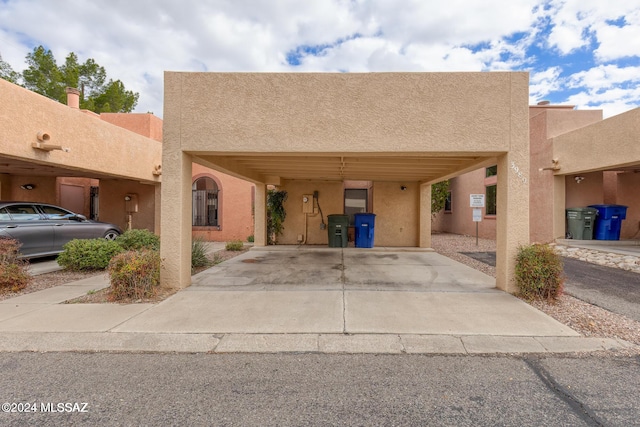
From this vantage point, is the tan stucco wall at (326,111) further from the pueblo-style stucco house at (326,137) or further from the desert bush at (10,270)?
the desert bush at (10,270)

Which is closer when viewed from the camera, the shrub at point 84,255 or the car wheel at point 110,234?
the shrub at point 84,255

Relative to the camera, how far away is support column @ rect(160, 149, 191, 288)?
17.8 ft

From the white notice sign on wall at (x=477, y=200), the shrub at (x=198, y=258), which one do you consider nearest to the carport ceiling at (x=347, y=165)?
the shrub at (x=198, y=258)

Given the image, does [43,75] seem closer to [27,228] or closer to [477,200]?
[27,228]

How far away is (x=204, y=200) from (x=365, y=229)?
7.08 m

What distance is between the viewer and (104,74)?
85.9 feet

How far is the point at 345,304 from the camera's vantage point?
4762 mm

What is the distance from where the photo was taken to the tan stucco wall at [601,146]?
26.1 ft

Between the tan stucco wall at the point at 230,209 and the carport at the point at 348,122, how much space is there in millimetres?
7259

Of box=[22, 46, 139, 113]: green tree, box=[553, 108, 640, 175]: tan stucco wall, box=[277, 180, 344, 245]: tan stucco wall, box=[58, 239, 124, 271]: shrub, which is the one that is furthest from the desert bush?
box=[22, 46, 139, 113]: green tree

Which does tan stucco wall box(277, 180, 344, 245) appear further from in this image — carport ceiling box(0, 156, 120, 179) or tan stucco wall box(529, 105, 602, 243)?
tan stucco wall box(529, 105, 602, 243)

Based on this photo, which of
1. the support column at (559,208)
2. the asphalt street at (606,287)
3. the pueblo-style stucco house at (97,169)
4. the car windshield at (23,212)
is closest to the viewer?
the asphalt street at (606,287)

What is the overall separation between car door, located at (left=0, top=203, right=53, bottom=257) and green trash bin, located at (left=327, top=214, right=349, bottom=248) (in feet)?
26.5

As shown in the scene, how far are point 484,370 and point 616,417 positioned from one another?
0.94 metres
